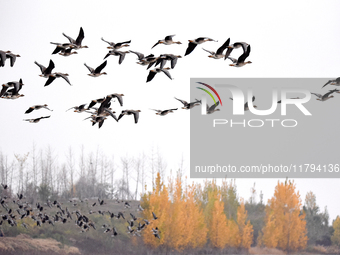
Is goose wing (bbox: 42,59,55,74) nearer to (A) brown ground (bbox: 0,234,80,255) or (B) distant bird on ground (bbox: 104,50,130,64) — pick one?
(B) distant bird on ground (bbox: 104,50,130,64)

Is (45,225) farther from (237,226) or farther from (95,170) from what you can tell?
(95,170)

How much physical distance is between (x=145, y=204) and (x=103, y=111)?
25.3 m

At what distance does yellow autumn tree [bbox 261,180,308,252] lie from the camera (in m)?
47.0

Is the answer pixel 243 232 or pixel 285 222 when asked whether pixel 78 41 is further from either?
pixel 285 222

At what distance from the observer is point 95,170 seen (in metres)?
72.8

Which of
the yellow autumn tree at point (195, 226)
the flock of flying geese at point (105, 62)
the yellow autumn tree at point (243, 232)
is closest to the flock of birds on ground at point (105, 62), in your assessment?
the flock of flying geese at point (105, 62)

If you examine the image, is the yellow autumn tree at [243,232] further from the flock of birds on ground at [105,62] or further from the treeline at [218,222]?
the flock of birds on ground at [105,62]

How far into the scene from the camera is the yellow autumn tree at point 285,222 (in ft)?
154

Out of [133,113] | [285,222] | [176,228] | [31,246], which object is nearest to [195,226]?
[176,228]

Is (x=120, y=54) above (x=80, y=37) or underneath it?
underneath

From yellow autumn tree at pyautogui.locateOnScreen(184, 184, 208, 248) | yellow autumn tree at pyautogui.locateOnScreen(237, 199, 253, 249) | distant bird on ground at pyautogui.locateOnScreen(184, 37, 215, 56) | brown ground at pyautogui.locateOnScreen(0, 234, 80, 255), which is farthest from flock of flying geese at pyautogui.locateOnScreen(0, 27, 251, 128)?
yellow autumn tree at pyautogui.locateOnScreen(237, 199, 253, 249)

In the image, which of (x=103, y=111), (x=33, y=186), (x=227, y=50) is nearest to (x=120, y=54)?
(x=103, y=111)

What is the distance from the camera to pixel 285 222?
4800cm

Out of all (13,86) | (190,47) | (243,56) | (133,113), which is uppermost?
(243,56)
